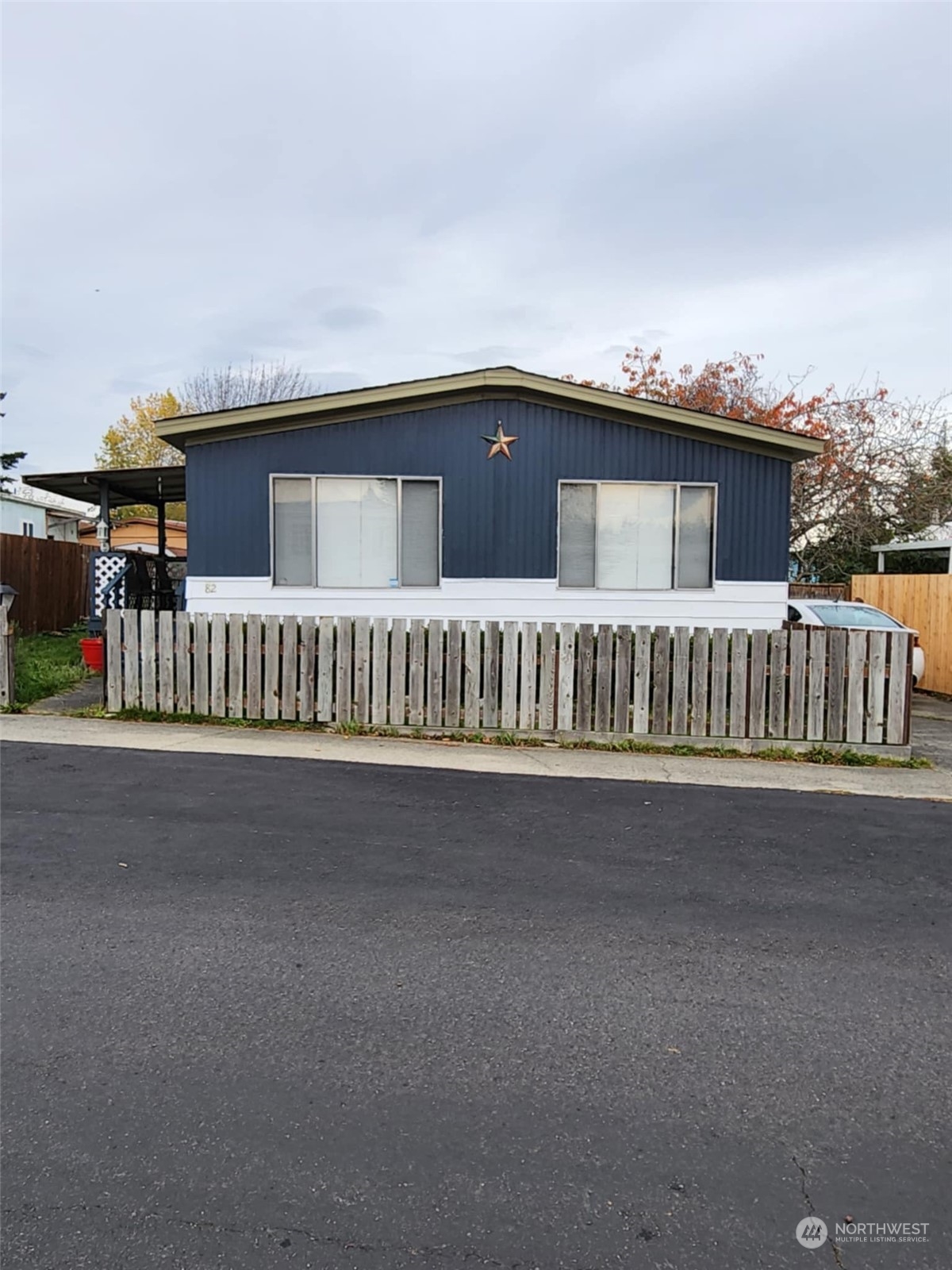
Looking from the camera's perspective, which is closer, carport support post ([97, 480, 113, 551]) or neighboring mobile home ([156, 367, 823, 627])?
neighboring mobile home ([156, 367, 823, 627])

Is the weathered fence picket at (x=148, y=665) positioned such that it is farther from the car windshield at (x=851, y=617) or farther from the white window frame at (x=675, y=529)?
the car windshield at (x=851, y=617)

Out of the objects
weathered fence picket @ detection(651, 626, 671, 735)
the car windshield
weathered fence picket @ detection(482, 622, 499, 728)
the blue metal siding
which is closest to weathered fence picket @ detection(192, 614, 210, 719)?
the blue metal siding

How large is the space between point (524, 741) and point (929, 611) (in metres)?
9.81

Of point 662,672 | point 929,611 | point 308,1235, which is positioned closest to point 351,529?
point 662,672

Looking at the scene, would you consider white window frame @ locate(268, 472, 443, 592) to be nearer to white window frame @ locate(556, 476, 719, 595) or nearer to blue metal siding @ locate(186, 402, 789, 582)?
blue metal siding @ locate(186, 402, 789, 582)

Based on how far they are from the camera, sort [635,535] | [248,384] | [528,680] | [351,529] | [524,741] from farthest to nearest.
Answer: [248,384] → [635,535] → [351,529] → [528,680] → [524,741]

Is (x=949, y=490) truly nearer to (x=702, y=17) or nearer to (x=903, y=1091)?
(x=702, y=17)

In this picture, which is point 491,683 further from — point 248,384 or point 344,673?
point 248,384

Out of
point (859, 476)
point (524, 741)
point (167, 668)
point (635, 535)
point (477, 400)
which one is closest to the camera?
point (524, 741)

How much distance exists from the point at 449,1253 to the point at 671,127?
51.5 ft

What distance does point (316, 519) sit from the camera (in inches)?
420

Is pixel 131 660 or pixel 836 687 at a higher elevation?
pixel 131 660

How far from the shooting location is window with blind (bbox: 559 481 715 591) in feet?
35.6

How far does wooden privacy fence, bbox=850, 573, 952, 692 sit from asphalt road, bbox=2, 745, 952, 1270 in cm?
1021
